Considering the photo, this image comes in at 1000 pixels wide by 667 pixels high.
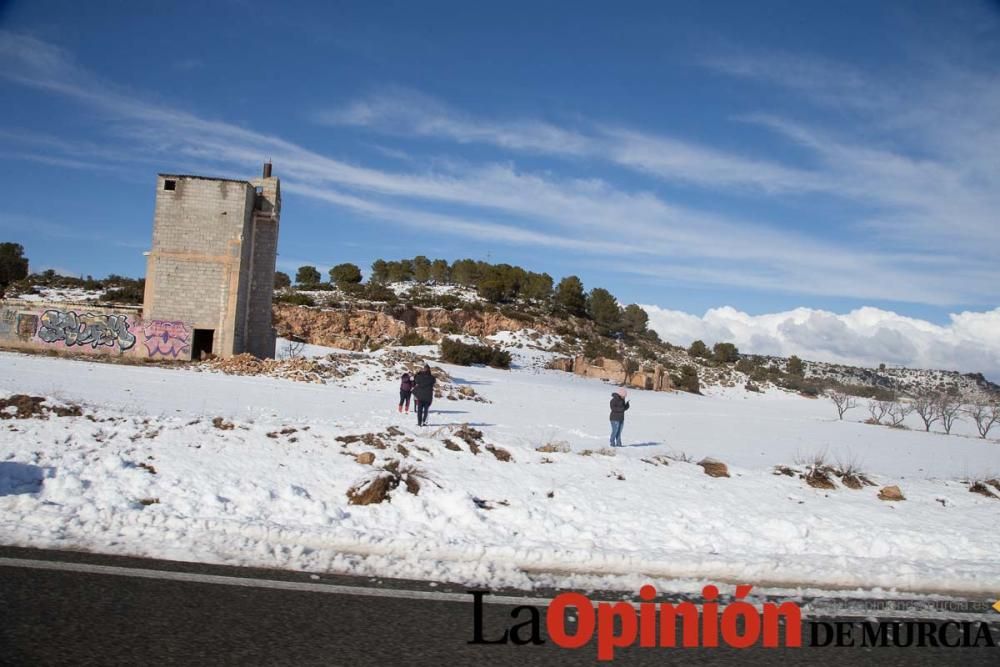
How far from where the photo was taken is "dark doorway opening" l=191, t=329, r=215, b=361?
97.8 feet

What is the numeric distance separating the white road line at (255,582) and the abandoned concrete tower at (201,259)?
82.9 feet

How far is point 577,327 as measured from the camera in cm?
7456

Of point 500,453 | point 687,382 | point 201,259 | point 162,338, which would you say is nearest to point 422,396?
point 500,453

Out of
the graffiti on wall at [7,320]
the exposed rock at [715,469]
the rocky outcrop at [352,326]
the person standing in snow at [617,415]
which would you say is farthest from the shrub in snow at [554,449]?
the rocky outcrop at [352,326]

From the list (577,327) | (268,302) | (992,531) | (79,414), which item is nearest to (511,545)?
(992,531)

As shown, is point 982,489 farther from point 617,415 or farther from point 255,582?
point 255,582

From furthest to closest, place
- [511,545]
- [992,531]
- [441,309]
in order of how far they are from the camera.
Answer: [441,309], [992,531], [511,545]

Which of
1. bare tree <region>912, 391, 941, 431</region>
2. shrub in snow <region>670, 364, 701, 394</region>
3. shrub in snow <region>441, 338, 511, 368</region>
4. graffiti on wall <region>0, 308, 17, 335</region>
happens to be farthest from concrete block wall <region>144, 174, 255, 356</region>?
bare tree <region>912, 391, 941, 431</region>

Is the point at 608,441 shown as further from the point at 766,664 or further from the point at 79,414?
the point at 766,664

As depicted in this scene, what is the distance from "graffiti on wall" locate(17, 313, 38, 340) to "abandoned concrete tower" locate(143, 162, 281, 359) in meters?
5.24

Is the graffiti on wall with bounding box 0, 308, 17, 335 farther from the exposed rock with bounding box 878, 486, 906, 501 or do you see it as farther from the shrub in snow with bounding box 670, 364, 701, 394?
the shrub in snow with bounding box 670, 364, 701, 394

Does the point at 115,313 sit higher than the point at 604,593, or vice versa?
the point at 115,313

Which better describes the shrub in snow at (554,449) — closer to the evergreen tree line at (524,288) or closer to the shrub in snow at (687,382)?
the shrub in snow at (687,382)

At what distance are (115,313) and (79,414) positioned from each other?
20.7 meters
